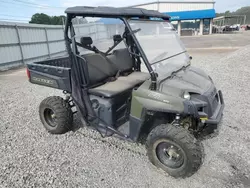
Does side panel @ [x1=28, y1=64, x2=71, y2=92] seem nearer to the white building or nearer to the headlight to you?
the headlight

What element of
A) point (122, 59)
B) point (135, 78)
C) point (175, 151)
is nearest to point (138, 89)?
point (175, 151)

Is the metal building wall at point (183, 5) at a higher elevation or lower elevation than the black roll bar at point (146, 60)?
higher

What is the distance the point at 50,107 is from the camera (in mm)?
3504

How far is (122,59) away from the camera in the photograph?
3.93m

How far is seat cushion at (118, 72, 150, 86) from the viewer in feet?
11.1

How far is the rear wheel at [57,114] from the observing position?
11.3ft

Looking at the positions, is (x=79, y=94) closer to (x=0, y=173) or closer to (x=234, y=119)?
(x=0, y=173)

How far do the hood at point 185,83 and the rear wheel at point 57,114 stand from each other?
172cm

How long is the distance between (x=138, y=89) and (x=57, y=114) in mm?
1558

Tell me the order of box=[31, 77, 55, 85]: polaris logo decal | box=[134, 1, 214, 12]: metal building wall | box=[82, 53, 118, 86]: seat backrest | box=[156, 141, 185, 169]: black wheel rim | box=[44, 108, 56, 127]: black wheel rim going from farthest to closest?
box=[134, 1, 214, 12]: metal building wall, box=[44, 108, 56, 127]: black wheel rim, box=[31, 77, 55, 85]: polaris logo decal, box=[82, 53, 118, 86]: seat backrest, box=[156, 141, 185, 169]: black wheel rim

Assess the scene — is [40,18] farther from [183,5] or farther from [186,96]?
[186,96]

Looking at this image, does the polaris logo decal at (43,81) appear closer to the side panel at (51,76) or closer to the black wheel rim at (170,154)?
the side panel at (51,76)

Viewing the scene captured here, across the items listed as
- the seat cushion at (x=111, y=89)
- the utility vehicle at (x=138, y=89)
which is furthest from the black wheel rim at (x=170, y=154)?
the seat cushion at (x=111, y=89)

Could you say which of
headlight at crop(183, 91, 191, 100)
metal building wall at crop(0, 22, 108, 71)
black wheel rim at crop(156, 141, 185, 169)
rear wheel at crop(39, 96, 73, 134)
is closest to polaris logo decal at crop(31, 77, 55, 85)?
rear wheel at crop(39, 96, 73, 134)
